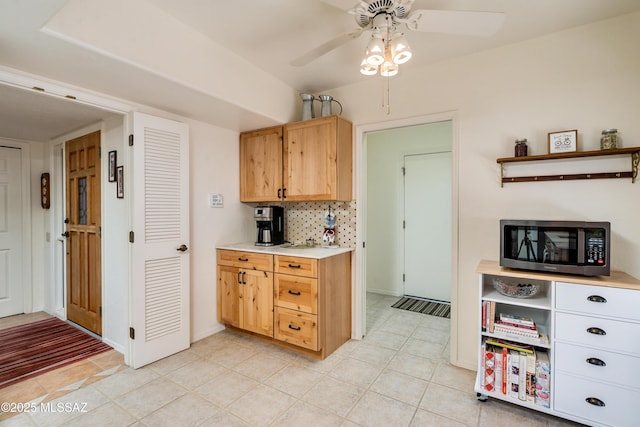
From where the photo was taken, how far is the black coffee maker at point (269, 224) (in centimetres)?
313

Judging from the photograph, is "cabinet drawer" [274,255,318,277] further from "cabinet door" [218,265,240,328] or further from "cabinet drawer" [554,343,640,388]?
"cabinet drawer" [554,343,640,388]

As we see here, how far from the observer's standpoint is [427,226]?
412 centimetres

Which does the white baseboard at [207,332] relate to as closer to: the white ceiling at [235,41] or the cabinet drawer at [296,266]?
the cabinet drawer at [296,266]

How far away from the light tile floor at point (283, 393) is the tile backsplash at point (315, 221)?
1075mm

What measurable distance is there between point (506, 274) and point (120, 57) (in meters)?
2.66

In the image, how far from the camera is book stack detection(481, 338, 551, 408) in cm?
183

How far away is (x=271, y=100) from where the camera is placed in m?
2.84

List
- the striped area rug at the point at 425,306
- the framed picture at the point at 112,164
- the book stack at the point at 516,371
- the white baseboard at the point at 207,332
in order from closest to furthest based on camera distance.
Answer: the book stack at the point at 516,371
the framed picture at the point at 112,164
the white baseboard at the point at 207,332
the striped area rug at the point at 425,306

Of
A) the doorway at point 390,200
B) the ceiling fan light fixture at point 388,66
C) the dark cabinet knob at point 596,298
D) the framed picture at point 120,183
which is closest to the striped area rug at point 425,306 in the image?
the doorway at point 390,200

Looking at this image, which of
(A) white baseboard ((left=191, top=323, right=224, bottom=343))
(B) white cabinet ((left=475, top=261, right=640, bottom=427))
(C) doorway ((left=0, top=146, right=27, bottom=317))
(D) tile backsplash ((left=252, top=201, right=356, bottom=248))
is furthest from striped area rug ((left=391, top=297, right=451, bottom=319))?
(C) doorway ((left=0, top=146, right=27, bottom=317))

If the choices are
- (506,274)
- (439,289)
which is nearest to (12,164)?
(506,274)

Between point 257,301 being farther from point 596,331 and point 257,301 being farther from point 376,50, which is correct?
point 596,331

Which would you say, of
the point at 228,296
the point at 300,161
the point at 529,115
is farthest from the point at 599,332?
the point at 228,296

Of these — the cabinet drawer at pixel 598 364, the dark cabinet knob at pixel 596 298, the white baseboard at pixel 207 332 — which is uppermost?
the dark cabinet knob at pixel 596 298
